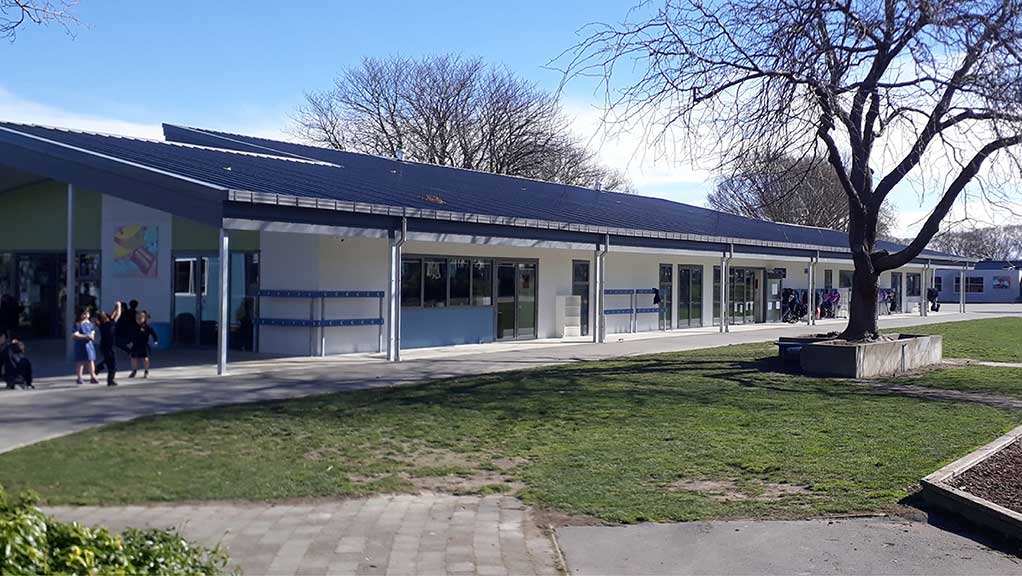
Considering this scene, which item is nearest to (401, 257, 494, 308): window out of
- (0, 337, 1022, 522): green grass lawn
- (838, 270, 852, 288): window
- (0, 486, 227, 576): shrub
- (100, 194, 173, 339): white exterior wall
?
(100, 194, 173, 339): white exterior wall

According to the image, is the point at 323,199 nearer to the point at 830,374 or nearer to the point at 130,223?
the point at 130,223

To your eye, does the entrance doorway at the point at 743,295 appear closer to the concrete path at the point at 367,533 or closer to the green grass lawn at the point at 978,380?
the green grass lawn at the point at 978,380

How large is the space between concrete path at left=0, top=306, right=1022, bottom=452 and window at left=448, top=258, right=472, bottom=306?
121 centimetres

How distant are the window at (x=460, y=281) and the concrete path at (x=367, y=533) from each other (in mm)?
15080

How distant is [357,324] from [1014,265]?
2983 inches

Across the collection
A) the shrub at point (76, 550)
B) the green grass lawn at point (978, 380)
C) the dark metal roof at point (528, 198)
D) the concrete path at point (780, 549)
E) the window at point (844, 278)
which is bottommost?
the concrete path at point (780, 549)

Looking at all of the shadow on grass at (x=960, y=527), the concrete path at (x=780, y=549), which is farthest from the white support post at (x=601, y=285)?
the concrete path at (x=780, y=549)

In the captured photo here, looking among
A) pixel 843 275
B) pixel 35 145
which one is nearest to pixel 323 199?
pixel 35 145

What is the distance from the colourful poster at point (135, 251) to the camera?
72.1ft

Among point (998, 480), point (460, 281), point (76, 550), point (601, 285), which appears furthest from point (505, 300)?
point (76, 550)

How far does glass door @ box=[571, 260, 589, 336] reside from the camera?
1074 inches

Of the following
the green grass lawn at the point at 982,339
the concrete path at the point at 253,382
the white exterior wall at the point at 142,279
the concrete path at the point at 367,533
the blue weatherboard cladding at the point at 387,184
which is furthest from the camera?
the green grass lawn at the point at 982,339

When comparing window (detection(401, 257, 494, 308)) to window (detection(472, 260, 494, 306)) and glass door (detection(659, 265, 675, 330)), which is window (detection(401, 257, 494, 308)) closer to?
Result: window (detection(472, 260, 494, 306))

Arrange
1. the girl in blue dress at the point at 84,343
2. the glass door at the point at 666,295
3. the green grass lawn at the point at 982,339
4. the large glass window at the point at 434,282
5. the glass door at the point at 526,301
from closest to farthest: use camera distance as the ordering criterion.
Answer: the girl in blue dress at the point at 84,343 < the large glass window at the point at 434,282 < the green grass lawn at the point at 982,339 < the glass door at the point at 526,301 < the glass door at the point at 666,295
